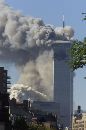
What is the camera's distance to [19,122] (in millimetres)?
115688

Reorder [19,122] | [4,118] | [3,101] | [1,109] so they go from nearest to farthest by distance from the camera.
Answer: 1. [4,118]
2. [1,109]
3. [3,101]
4. [19,122]

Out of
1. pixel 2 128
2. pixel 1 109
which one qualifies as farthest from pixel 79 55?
pixel 1 109

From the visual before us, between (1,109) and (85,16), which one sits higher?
(85,16)

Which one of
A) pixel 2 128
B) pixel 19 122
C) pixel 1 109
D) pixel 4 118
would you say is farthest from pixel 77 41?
pixel 19 122

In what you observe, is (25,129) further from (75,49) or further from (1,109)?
(75,49)

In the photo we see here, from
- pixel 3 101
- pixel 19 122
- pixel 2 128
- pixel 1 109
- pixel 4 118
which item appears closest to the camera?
pixel 2 128

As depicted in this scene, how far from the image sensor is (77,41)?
19.2 meters

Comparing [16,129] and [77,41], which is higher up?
[77,41]

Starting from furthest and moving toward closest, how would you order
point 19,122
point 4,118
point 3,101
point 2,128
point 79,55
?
point 19,122 → point 3,101 → point 4,118 → point 2,128 → point 79,55

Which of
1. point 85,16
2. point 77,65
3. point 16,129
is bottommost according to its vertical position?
point 16,129

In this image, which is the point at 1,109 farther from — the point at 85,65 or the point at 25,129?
the point at 85,65

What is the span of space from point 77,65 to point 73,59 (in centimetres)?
20

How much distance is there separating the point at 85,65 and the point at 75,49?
23.9 inches

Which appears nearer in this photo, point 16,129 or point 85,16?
point 85,16
